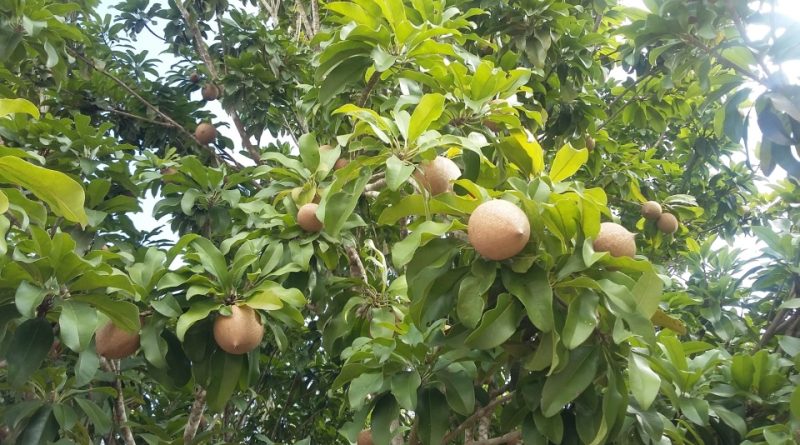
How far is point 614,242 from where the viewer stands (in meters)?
1.26

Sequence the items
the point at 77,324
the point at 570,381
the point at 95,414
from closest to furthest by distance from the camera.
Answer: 1. the point at 570,381
2. the point at 77,324
3. the point at 95,414

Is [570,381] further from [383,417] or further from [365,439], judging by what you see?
[365,439]

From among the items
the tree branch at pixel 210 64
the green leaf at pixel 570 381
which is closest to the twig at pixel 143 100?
the tree branch at pixel 210 64

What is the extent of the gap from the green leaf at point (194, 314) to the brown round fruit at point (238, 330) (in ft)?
0.12

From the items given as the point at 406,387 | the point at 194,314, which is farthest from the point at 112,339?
the point at 406,387

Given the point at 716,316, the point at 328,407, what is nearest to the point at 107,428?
the point at 328,407

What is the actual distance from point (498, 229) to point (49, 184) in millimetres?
749

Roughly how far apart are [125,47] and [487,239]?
11.3ft

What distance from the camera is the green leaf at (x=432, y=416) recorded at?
1.52 metres

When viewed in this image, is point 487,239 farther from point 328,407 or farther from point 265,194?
point 328,407

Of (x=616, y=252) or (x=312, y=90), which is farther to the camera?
(x=312, y=90)

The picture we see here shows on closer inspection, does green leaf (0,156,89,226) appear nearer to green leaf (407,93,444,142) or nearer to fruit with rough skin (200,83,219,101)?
green leaf (407,93,444,142)

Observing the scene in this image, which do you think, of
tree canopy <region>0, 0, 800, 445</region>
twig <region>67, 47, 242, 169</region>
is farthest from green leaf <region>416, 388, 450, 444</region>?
twig <region>67, 47, 242, 169</region>

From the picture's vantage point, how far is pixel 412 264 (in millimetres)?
1306
